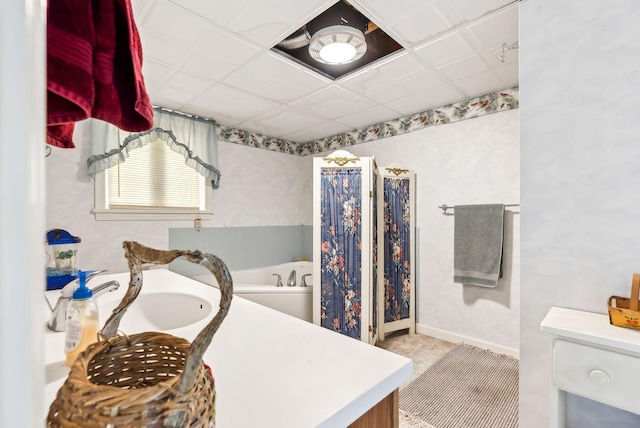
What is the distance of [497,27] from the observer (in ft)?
5.27

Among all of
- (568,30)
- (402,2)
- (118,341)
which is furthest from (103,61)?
(568,30)

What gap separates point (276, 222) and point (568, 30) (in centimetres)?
302

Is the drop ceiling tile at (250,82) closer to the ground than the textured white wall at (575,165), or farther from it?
farther from it

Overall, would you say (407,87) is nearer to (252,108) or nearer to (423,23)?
(423,23)

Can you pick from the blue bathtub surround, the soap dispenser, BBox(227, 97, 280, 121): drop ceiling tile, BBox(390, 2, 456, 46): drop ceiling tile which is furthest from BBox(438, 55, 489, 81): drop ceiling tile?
the blue bathtub surround

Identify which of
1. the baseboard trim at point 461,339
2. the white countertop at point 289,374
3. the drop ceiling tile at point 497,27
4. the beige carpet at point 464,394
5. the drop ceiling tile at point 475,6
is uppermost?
the drop ceiling tile at point 475,6

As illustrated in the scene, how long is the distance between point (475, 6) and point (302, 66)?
1041 mm

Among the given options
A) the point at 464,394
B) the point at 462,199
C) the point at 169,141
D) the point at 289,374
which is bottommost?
the point at 464,394

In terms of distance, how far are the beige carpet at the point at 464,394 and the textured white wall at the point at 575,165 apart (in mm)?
437

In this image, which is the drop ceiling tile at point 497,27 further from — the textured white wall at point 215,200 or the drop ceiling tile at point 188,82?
the textured white wall at point 215,200

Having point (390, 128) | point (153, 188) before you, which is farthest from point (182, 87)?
point (390, 128)

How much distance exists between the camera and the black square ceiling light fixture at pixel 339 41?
5.36ft

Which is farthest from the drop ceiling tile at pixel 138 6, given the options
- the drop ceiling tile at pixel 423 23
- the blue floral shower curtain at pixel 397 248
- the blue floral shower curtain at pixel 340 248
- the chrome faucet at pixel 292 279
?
the chrome faucet at pixel 292 279

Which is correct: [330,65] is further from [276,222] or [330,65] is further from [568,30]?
[276,222]
